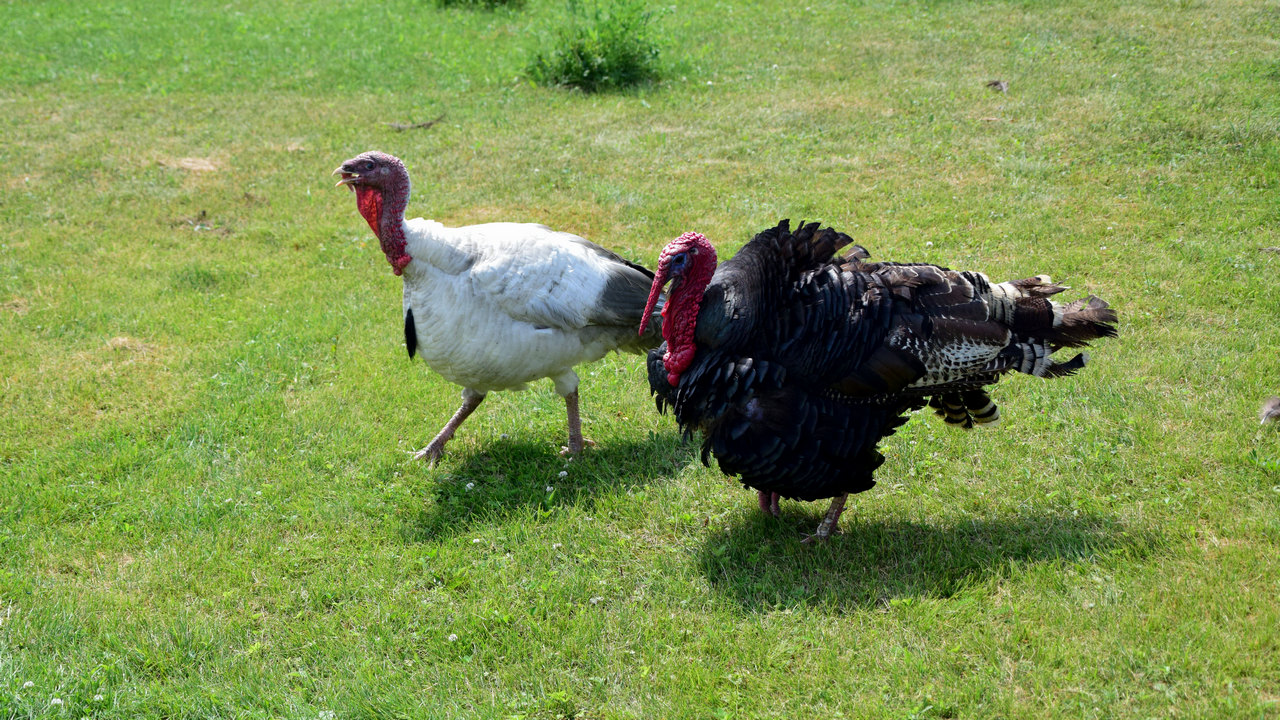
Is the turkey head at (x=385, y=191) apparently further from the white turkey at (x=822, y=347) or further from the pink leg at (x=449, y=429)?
the white turkey at (x=822, y=347)

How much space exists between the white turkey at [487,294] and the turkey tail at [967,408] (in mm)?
1663

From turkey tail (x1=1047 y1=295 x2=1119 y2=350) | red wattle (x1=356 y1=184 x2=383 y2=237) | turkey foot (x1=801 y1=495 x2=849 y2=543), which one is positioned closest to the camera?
turkey tail (x1=1047 y1=295 x2=1119 y2=350)

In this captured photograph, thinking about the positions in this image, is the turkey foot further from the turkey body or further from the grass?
the turkey body

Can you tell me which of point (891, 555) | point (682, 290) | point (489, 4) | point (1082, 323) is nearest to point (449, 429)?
point (682, 290)

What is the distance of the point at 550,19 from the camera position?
53.4 ft

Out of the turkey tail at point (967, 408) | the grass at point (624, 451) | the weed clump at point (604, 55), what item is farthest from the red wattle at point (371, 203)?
the weed clump at point (604, 55)

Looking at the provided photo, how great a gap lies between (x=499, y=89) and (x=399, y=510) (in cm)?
940

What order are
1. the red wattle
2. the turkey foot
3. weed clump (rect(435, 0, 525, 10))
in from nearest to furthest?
the turkey foot → the red wattle → weed clump (rect(435, 0, 525, 10))

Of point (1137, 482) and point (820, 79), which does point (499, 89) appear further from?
point (1137, 482)

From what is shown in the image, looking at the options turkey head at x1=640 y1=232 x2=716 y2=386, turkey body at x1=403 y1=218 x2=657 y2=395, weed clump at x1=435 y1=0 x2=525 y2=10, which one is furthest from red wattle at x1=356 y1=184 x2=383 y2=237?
weed clump at x1=435 y1=0 x2=525 y2=10

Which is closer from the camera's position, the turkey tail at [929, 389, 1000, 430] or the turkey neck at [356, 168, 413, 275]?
the turkey tail at [929, 389, 1000, 430]

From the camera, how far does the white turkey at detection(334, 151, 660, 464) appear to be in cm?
554

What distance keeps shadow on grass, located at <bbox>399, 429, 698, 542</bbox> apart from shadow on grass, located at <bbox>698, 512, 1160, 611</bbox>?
85cm

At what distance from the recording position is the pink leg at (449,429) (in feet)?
19.8
